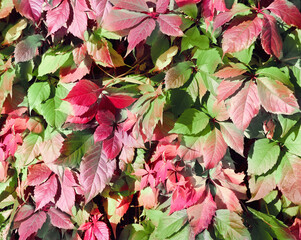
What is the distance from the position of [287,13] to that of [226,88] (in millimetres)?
294

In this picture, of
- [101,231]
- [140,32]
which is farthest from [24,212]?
[140,32]

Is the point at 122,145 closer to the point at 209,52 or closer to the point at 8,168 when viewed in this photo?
the point at 209,52

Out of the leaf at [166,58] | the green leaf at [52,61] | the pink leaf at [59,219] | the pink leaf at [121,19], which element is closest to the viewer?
the pink leaf at [121,19]

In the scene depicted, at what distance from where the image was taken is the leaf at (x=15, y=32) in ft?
4.47

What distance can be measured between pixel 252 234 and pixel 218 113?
1.80 feet

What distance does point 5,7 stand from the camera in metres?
1.36

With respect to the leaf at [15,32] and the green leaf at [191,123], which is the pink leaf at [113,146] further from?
the leaf at [15,32]

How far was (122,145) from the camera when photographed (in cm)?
124

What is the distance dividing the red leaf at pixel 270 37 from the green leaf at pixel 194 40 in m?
0.22

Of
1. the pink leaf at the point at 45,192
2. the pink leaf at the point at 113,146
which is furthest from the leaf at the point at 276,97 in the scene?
the pink leaf at the point at 45,192

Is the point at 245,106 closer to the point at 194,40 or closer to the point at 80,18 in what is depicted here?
the point at 194,40

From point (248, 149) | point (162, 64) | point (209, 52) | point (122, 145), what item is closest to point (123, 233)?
point (122, 145)

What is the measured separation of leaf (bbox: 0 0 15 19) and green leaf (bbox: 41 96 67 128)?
45cm

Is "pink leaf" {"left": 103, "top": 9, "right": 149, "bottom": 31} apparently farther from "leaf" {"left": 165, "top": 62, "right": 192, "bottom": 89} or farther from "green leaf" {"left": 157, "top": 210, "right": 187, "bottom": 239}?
"green leaf" {"left": 157, "top": 210, "right": 187, "bottom": 239}
